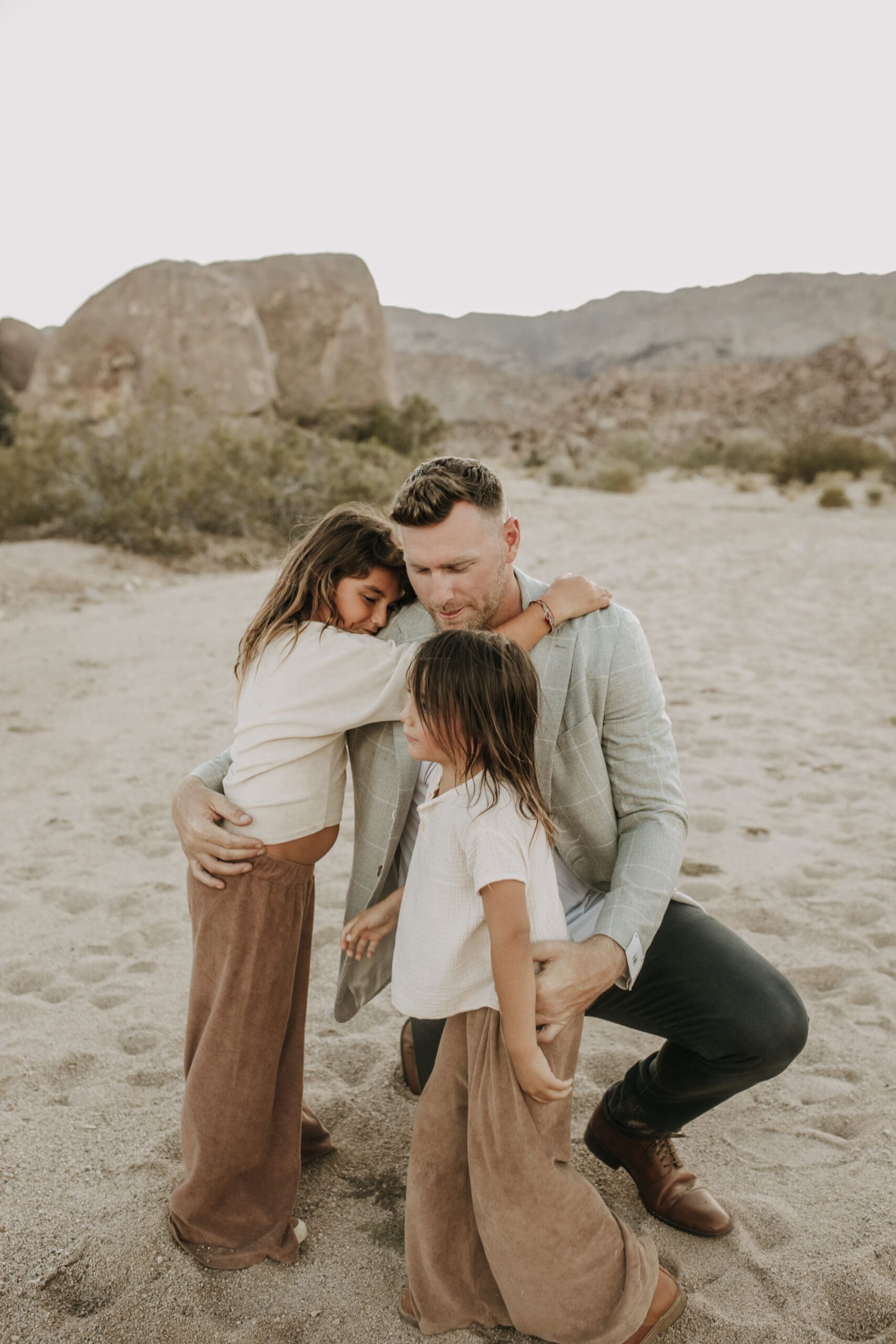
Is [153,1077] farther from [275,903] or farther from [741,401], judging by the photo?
[741,401]

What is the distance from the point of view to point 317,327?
18.7 meters

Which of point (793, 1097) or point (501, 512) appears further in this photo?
point (793, 1097)

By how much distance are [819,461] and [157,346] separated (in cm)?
1585

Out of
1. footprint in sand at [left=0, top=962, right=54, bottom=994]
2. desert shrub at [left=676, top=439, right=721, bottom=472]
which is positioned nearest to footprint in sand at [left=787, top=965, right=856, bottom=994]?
footprint in sand at [left=0, top=962, right=54, bottom=994]

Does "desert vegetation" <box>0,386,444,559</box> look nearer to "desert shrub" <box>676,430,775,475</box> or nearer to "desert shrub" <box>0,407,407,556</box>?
"desert shrub" <box>0,407,407,556</box>

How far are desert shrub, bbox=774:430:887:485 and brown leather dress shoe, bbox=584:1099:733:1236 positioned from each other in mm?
22966

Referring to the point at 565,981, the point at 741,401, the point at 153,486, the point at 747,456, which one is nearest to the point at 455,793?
the point at 565,981

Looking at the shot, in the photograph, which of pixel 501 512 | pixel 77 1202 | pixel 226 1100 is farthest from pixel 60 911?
pixel 501 512

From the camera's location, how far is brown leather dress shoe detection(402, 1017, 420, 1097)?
2402mm

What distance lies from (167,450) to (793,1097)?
33.3 feet

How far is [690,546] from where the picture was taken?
41.4ft

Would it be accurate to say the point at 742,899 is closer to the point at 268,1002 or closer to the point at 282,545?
the point at 268,1002

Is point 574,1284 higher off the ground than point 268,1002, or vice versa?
point 268,1002

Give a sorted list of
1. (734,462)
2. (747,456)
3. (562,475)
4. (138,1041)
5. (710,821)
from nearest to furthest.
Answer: (138,1041) → (710,821) → (562,475) → (747,456) → (734,462)
